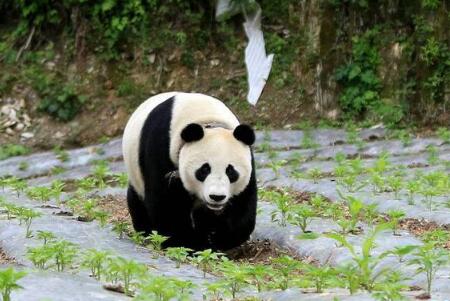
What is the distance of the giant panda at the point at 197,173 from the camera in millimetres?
7508

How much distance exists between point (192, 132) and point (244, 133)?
1.43 ft

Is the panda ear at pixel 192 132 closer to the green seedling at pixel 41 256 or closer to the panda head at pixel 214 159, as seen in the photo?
the panda head at pixel 214 159

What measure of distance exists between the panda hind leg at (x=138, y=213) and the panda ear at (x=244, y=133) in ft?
5.31

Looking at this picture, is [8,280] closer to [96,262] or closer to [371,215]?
[96,262]

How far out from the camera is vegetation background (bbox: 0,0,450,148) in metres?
17.9

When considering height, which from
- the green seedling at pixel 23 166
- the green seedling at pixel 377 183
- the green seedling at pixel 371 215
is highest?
the green seedling at pixel 371 215

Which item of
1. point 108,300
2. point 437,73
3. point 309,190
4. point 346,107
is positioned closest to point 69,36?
point 346,107

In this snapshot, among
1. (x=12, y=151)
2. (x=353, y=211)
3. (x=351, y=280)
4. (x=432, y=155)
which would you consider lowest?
(x=12, y=151)

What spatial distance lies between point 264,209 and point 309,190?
1.74m

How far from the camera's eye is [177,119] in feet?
26.4

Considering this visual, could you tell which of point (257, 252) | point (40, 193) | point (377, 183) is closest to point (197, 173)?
point (257, 252)

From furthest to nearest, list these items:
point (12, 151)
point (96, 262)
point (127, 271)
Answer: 1. point (12, 151)
2. point (96, 262)
3. point (127, 271)

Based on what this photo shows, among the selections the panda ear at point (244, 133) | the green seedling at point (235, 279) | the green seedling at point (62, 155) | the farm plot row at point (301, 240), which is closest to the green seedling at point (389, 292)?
the farm plot row at point (301, 240)

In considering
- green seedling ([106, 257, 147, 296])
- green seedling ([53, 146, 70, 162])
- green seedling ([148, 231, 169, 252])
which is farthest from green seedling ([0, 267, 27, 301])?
green seedling ([53, 146, 70, 162])
